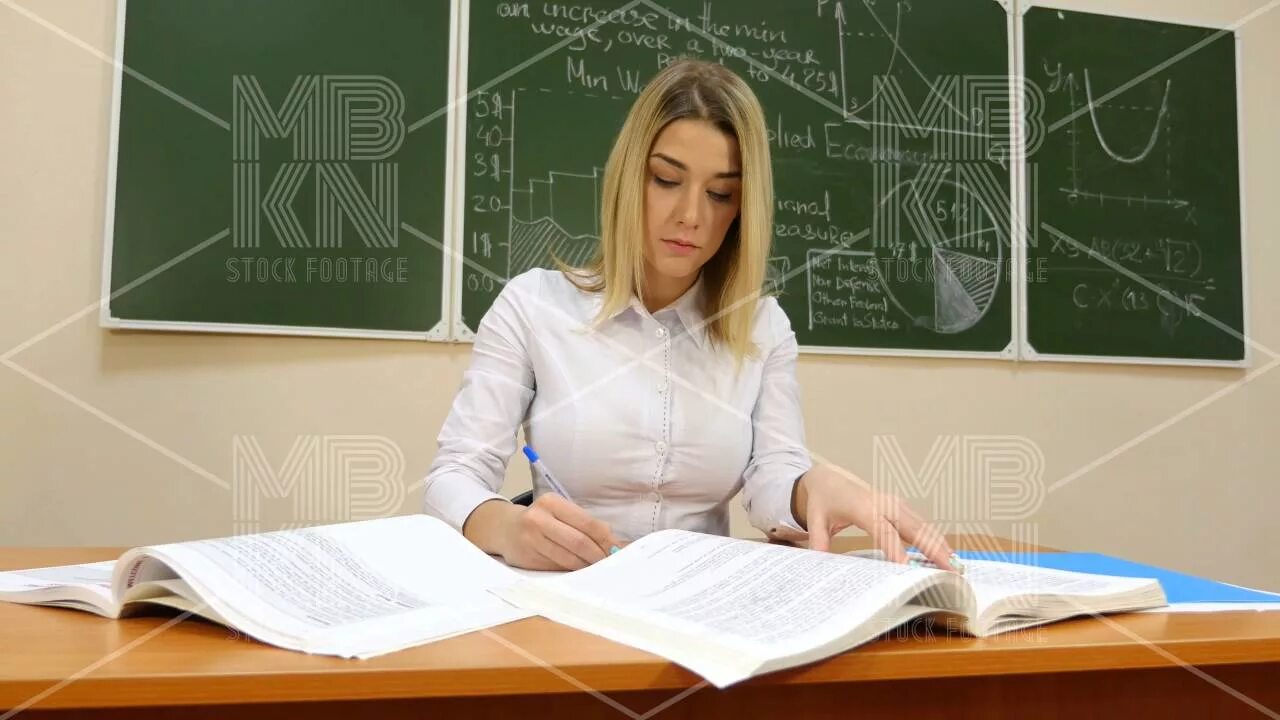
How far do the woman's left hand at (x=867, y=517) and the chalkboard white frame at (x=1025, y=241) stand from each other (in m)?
1.61

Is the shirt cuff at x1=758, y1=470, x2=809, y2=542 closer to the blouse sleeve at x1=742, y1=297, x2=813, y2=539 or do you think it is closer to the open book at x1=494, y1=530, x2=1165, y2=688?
the blouse sleeve at x1=742, y1=297, x2=813, y2=539

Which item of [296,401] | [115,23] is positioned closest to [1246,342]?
[296,401]

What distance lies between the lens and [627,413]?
1.27m

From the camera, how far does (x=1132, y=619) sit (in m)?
0.68

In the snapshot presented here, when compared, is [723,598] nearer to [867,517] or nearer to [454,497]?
[867,517]

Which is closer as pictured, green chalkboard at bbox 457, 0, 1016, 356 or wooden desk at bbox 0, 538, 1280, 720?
wooden desk at bbox 0, 538, 1280, 720

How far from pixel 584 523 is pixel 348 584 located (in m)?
0.24

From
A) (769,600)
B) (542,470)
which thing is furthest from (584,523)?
(542,470)

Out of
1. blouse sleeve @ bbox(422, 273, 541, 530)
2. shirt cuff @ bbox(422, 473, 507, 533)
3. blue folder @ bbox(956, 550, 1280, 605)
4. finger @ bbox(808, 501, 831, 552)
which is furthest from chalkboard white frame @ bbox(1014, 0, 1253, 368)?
shirt cuff @ bbox(422, 473, 507, 533)

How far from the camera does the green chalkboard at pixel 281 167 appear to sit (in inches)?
77.2

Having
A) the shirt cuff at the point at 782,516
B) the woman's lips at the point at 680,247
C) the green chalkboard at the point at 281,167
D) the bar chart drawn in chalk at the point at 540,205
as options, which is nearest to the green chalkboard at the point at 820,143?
the bar chart drawn in chalk at the point at 540,205

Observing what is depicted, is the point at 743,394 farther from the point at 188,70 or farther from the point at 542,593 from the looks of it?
the point at 188,70

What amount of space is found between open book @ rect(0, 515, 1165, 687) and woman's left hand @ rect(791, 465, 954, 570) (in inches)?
2.0

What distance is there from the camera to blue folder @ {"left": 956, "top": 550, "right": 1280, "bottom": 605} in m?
0.80
